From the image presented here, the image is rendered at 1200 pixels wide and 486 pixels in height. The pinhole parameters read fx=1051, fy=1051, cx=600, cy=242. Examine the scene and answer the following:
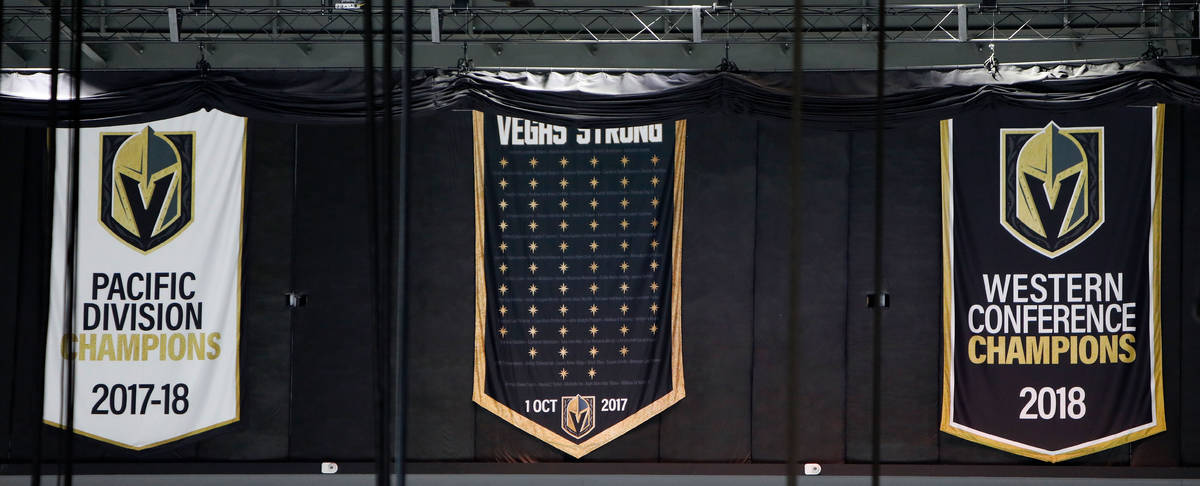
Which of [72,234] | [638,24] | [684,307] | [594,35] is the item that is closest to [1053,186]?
[684,307]

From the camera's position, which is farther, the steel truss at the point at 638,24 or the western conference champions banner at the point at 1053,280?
the western conference champions banner at the point at 1053,280

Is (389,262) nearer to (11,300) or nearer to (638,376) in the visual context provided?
(638,376)

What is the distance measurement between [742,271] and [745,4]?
6.97 ft

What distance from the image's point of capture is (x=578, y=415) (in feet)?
25.6

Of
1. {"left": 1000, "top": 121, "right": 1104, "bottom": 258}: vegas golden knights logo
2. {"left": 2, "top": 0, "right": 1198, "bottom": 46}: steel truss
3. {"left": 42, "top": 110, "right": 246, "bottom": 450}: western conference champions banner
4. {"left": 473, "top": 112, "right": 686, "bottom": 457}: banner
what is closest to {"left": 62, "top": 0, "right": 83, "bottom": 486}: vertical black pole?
{"left": 2, "top": 0, "right": 1198, "bottom": 46}: steel truss

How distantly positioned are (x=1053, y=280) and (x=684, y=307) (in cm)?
269

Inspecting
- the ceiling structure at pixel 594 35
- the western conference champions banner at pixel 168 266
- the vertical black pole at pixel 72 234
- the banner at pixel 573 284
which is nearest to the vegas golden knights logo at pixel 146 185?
the western conference champions banner at pixel 168 266

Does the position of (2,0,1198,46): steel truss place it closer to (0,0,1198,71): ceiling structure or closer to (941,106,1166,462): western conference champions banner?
(0,0,1198,71): ceiling structure

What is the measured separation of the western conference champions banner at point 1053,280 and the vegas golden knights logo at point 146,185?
5632 mm

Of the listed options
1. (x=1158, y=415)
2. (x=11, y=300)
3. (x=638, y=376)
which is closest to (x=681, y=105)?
(x=638, y=376)

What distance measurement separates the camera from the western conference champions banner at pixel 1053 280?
7586 millimetres

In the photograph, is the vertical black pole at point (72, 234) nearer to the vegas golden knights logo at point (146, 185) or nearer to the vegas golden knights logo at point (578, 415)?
the vegas golden knights logo at point (578, 415)

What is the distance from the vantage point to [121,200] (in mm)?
7805

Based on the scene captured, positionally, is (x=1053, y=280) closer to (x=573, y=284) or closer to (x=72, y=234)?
(x=573, y=284)
